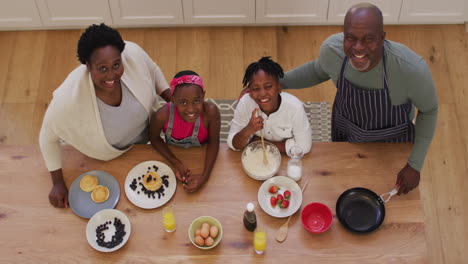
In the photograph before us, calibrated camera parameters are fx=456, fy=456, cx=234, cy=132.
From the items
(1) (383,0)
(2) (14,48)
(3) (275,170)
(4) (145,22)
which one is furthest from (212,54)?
(3) (275,170)

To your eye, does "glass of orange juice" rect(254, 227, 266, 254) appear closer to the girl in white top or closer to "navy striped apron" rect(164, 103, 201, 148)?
the girl in white top

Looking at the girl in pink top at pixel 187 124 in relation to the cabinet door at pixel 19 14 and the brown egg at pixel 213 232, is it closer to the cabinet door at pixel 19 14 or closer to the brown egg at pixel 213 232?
the brown egg at pixel 213 232

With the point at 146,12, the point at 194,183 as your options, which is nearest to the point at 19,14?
the point at 146,12

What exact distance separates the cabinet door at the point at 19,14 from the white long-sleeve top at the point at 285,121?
231 centimetres

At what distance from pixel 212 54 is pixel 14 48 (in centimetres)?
159

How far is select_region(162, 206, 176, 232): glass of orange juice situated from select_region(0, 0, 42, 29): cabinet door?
8.03 feet

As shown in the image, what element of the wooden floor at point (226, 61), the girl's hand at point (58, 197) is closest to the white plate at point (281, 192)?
the girl's hand at point (58, 197)

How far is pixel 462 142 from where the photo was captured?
313cm

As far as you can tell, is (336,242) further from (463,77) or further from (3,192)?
(463,77)

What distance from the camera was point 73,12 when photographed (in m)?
3.56

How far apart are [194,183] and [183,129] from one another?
0.30 metres

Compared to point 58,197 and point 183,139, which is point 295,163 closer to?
point 183,139

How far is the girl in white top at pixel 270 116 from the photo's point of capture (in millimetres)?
1900

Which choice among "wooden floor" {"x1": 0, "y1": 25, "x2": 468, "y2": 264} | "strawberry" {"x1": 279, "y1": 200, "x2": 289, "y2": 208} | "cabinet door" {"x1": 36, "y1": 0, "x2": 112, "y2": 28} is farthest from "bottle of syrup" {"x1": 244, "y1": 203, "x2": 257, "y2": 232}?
"cabinet door" {"x1": 36, "y1": 0, "x2": 112, "y2": 28}
